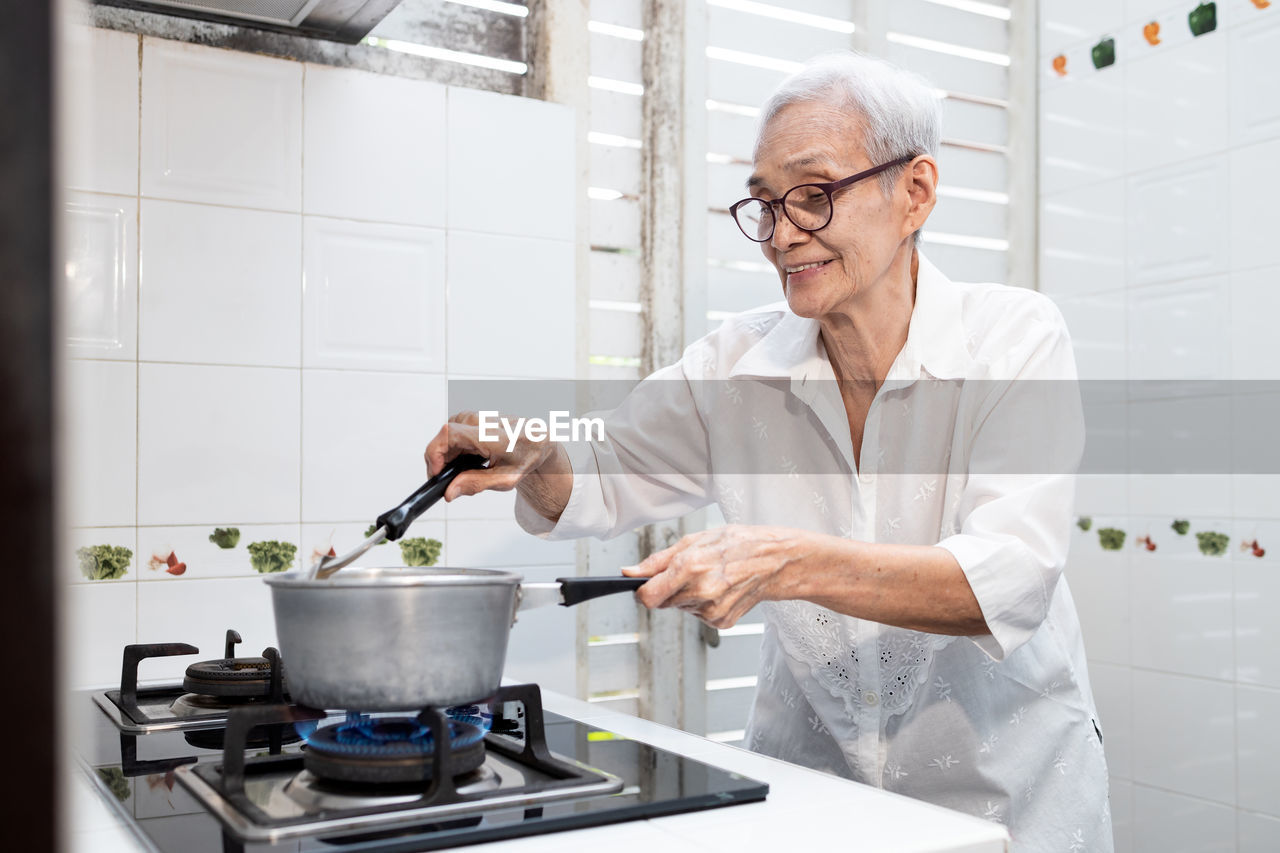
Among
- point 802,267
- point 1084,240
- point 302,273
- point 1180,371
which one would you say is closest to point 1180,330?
point 1180,371

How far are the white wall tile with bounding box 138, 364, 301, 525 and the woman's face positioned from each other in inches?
34.8

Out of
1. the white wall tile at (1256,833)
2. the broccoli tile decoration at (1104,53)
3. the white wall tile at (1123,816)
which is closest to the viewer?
the white wall tile at (1256,833)

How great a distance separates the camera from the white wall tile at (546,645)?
1.94 m

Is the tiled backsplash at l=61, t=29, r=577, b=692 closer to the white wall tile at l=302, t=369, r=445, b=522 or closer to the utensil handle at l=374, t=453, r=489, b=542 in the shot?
the white wall tile at l=302, t=369, r=445, b=522

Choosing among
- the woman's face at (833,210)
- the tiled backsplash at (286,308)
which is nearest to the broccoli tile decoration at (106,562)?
the tiled backsplash at (286,308)

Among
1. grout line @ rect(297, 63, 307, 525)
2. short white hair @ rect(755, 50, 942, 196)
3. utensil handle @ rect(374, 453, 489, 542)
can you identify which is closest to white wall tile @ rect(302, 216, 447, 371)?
grout line @ rect(297, 63, 307, 525)

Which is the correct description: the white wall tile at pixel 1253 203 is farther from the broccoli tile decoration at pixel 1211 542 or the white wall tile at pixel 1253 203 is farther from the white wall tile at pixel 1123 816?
the white wall tile at pixel 1123 816

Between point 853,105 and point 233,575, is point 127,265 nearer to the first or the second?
point 233,575

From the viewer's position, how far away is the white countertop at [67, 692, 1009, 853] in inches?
30.5

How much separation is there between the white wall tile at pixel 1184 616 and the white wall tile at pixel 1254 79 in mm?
892

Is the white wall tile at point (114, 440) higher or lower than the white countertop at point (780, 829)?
higher

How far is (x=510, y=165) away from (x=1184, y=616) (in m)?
1.69

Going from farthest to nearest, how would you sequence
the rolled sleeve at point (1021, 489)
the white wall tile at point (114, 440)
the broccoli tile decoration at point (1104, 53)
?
1. the broccoli tile decoration at point (1104, 53)
2. the white wall tile at point (114, 440)
3. the rolled sleeve at point (1021, 489)

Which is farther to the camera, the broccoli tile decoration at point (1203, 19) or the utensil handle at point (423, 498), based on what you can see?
the broccoli tile decoration at point (1203, 19)
